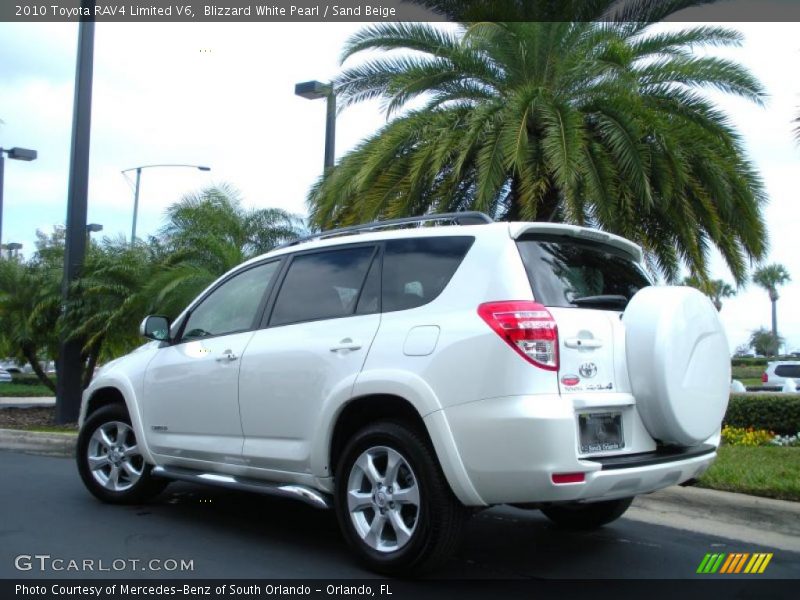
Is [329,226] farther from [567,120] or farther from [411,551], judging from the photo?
[411,551]

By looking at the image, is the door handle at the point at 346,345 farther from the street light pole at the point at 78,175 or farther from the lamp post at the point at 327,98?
the street light pole at the point at 78,175

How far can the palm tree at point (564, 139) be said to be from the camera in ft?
32.8

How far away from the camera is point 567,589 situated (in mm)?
4449

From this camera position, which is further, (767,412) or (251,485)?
(767,412)

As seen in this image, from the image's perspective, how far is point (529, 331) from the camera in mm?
4188

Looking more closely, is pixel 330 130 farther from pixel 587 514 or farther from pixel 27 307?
pixel 587 514

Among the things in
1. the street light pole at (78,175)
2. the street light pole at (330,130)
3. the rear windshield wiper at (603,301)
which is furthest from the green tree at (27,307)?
the rear windshield wiper at (603,301)

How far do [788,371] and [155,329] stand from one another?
28732 mm

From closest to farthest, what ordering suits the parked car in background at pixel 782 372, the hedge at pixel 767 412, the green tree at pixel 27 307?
the hedge at pixel 767 412
the green tree at pixel 27 307
the parked car in background at pixel 782 372

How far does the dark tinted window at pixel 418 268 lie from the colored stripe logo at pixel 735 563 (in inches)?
88.7

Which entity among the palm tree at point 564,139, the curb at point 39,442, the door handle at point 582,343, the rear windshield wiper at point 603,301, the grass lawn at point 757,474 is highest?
the palm tree at point 564,139

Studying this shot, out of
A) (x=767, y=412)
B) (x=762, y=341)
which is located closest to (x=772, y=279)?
(x=762, y=341)

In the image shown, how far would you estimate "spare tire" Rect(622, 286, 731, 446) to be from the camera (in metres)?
4.43

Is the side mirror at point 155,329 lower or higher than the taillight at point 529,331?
lower
